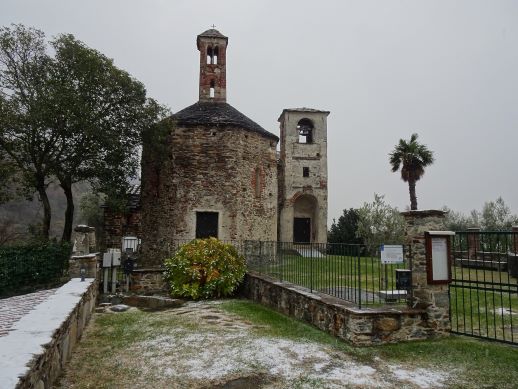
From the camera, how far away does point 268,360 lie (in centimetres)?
573

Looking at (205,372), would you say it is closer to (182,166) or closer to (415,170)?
(182,166)

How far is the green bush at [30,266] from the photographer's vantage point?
34.6 ft

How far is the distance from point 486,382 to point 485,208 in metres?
48.7

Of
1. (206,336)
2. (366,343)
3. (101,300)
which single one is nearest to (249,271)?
(101,300)

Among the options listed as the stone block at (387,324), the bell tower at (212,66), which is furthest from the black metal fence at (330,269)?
the bell tower at (212,66)

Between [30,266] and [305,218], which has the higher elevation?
[305,218]

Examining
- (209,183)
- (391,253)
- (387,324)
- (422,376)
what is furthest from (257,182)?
(422,376)

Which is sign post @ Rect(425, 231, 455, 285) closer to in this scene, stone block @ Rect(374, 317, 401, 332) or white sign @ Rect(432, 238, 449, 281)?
white sign @ Rect(432, 238, 449, 281)

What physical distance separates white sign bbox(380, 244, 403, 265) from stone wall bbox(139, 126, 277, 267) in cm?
1137

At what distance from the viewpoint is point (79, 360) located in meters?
5.75

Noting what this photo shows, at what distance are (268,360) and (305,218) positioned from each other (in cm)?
2270

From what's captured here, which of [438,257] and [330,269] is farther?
[330,269]

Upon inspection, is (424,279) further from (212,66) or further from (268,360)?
(212,66)

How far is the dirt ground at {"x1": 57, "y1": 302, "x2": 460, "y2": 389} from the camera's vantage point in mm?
4902
